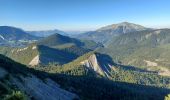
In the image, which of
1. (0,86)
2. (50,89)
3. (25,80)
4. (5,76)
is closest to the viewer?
(0,86)

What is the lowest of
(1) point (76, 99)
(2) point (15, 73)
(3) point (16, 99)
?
(1) point (76, 99)

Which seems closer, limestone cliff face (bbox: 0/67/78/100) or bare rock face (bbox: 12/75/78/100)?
limestone cliff face (bbox: 0/67/78/100)

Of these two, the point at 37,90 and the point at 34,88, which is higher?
the point at 34,88

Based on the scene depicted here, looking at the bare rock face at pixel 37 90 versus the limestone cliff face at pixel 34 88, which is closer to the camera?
the limestone cliff face at pixel 34 88

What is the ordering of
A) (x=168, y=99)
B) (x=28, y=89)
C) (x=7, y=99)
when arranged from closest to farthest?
1. (x=7, y=99)
2. (x=168, y=99)
3. (x=28, y=89)

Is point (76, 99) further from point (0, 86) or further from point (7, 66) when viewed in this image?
point (0, 86)

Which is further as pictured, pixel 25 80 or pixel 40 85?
pixel 40 85

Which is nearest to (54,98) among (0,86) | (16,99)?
(0,86)

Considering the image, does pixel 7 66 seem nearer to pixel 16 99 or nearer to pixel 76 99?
pixel 76 99

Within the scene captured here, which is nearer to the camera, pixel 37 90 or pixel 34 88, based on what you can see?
pixel 34 88

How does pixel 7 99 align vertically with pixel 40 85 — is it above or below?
above
